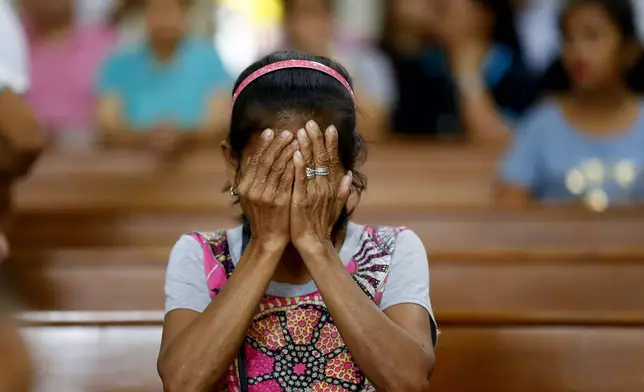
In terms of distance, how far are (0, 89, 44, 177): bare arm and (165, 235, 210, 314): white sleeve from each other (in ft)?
2.79

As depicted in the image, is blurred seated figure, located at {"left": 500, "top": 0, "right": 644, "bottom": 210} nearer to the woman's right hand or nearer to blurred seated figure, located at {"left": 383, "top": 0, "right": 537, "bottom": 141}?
blurred seated figure, located at {"left": 383, "top": 0, "right": 537, "bottom": 141}

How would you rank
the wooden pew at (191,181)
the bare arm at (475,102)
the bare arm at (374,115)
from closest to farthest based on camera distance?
the wooden pew at (191,181) → the bare arm at (374,115) → the bare arm at (475,102)

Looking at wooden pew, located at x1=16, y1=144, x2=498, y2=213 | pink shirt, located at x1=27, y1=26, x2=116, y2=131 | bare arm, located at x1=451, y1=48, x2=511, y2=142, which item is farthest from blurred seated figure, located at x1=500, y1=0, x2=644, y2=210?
pink shirt, located at x1=27, y1=26, x2=116, y2=131

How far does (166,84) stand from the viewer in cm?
455

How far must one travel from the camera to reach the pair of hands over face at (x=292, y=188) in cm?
164

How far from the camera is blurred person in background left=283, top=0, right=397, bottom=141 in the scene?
471cm

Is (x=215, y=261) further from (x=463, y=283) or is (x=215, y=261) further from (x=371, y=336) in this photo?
(x=463, y=283)

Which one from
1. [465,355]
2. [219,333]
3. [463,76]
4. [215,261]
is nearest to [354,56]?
[463,76]

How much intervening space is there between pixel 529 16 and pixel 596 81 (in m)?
2.90

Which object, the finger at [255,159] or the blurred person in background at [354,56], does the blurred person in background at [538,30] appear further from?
the finger at [255,159]

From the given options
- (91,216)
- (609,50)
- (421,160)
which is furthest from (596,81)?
(91,216)

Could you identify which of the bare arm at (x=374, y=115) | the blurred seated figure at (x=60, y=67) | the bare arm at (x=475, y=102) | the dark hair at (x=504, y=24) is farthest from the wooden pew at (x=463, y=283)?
the dark hair at (x=504, y=24)

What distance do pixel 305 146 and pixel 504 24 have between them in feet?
13.4

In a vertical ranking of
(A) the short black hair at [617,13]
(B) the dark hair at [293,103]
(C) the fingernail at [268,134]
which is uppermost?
(A) the short black hair at [617,13]
